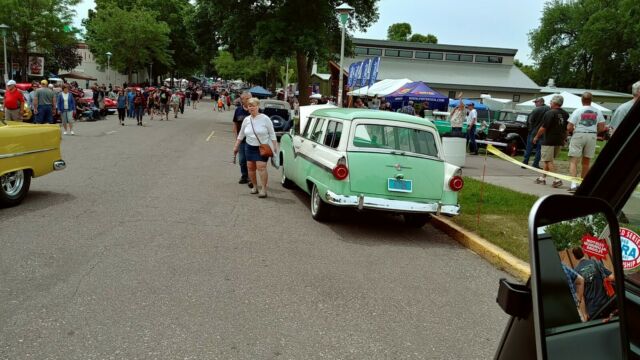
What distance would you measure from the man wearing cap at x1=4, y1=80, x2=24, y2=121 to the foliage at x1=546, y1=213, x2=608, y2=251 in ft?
54.7

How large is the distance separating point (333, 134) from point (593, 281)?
255 inches

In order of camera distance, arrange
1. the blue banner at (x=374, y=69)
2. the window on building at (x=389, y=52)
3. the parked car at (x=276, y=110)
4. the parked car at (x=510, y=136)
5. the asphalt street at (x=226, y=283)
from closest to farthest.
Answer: the asphalt street at (x=226, y=283), the blue banner at (x=374, y=69), the parked car at (x=510, y=136), the parked car at (x=276, y=110), the window on building at (x=389, y=52)

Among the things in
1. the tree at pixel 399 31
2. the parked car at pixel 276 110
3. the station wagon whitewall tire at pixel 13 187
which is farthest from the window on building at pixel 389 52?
the tree at pixel 399 31

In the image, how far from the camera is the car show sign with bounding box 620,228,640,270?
159cm

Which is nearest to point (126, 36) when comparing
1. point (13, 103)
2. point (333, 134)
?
point (13, 103)

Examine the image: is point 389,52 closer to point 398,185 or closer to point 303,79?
point 303,79

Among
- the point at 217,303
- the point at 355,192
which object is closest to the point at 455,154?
the point at 355,192

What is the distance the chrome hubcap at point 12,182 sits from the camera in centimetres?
707

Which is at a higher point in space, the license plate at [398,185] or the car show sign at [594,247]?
the car show sign at [594,247]

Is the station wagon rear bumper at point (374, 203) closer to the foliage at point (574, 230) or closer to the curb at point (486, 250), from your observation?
the curb at point (486, 250)

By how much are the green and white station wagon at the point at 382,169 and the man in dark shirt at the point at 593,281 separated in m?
5.42

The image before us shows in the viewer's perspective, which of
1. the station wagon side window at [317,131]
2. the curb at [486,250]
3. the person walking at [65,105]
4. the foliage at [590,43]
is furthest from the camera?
the foliage at [590,43]

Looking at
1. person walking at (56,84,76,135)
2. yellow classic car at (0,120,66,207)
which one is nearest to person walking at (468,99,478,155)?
person walking at (56,84,76,135)

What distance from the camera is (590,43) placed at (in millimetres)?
63031
